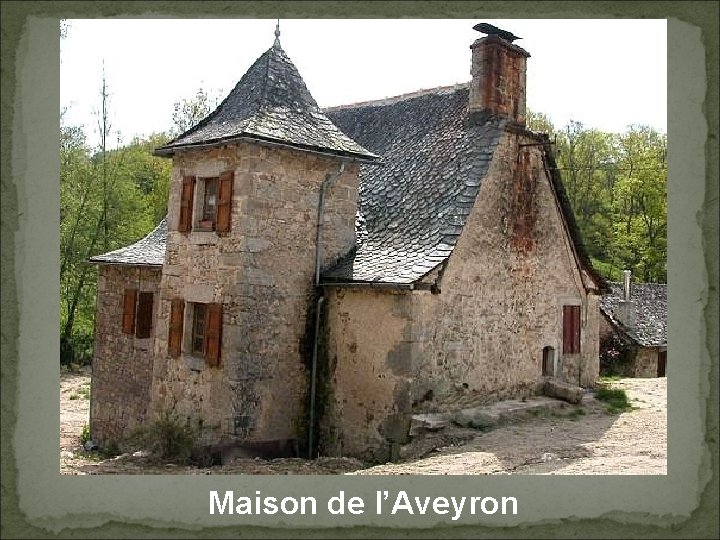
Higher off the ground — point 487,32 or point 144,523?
point 487,32

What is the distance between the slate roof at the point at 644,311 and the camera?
24.3 metres

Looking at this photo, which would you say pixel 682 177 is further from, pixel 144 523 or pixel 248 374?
pixel 248 374

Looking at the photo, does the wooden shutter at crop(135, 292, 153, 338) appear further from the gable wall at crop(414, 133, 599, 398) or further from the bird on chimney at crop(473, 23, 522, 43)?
the bird on chimney at crop(473, 23, 522, 43)

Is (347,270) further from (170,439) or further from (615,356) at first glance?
(615,356)

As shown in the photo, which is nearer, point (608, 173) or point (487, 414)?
point (487, 414)

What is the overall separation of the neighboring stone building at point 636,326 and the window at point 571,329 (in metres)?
8.09

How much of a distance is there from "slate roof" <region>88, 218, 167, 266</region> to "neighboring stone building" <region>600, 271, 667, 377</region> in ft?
43.7

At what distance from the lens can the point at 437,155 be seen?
1439cm

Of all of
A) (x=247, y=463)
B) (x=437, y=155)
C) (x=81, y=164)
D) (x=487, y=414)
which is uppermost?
(x=81, y=164)

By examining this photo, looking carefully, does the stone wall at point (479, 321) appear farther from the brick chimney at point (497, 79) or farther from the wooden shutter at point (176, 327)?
the wooden shutter at point (176, 327)

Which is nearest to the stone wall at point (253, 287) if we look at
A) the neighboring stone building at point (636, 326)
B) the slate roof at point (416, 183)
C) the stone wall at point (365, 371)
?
the stone wall at point (365, 371)

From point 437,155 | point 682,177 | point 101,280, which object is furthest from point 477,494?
point 101,280

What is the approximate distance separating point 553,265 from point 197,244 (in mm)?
6808

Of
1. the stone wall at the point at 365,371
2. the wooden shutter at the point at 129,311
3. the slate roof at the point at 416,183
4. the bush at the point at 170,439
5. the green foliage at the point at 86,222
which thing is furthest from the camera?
the green foliage at the point at 86,222
